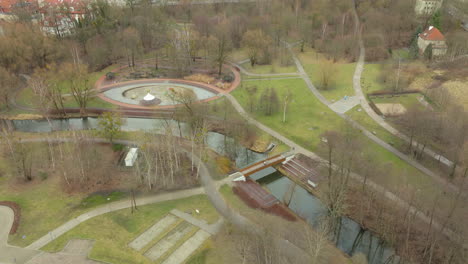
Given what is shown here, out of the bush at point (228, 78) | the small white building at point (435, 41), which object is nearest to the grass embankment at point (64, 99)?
the bush at point (228, 78)

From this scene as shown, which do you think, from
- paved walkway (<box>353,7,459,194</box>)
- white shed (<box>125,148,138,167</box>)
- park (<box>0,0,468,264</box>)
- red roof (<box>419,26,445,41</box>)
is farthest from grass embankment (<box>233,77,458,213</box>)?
red roof (<box>419,26,445,41</box>)

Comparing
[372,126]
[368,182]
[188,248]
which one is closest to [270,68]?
[372,126]

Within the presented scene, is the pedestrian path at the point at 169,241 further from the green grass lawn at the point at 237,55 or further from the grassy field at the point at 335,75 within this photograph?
the green grass lawn at the point at 237,55

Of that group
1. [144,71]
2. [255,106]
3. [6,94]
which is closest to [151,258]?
[255,106]

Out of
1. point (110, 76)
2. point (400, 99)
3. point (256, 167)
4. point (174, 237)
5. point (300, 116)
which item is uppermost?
point (110, 76)

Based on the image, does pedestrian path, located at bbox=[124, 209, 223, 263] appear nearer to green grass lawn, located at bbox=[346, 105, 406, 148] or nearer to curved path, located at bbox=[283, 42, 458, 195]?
curved path, located at bbox=[283, 42, 458, 195]

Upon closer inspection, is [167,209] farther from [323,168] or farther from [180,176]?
[323,168]

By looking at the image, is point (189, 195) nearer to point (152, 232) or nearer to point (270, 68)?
point (152, 232)
